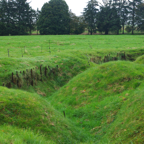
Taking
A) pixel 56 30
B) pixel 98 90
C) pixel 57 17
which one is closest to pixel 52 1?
pixel 57 17

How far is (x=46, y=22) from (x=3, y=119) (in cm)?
6015

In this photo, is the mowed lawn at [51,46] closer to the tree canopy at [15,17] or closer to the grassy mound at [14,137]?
the grassy mound at [14,137]

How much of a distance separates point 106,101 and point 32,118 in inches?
162

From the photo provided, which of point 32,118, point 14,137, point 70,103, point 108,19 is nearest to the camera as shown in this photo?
point 14,137

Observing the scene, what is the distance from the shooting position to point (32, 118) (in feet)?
17.4

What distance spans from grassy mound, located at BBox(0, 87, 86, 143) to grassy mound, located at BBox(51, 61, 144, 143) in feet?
4.10

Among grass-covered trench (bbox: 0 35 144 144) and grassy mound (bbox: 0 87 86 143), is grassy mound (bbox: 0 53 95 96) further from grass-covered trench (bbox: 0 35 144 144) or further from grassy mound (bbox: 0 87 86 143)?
grassy mound (bbox: 0 87 86 143)

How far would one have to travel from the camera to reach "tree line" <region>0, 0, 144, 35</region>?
2463 inches

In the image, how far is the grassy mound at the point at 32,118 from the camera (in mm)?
5030

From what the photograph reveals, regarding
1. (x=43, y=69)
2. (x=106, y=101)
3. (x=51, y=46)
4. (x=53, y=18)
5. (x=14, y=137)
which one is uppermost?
(x=53, y=18)

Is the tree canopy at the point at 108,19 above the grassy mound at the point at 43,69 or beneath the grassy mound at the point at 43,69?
above

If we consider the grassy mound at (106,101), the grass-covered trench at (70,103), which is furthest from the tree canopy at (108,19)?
the grassy mound at (106,101)

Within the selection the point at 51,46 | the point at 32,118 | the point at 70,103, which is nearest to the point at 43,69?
the point at 70,103

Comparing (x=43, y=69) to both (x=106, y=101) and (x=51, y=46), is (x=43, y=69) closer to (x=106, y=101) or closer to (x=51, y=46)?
(x=106, y=101)
